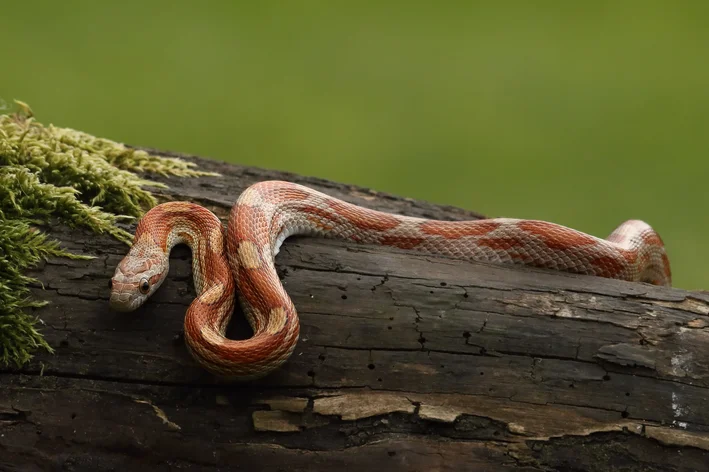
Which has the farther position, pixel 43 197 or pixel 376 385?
pixel 43 197

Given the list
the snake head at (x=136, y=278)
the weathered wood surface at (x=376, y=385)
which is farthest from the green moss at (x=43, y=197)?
the snake head at (x=136, y=278)

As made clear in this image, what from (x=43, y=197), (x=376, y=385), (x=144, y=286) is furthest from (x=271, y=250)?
(x=43, y=197)

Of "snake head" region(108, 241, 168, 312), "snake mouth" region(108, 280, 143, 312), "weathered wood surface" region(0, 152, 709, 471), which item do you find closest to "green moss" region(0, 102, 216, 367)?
"weathered wood surface" region(0, 152, 709, 471)

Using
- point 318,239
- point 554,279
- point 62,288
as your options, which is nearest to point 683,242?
point 554,279

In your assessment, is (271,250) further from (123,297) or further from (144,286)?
(123,297)

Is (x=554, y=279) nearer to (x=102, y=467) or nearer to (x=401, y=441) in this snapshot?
(x=401, y=441)

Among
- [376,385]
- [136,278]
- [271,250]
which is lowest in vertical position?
[376,385]

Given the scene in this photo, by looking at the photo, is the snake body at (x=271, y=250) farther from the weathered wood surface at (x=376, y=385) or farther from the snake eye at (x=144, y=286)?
the weathered wood surface at (x=376, y=385)

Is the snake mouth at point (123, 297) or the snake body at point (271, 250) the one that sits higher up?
the snake body at point (271, 250)
